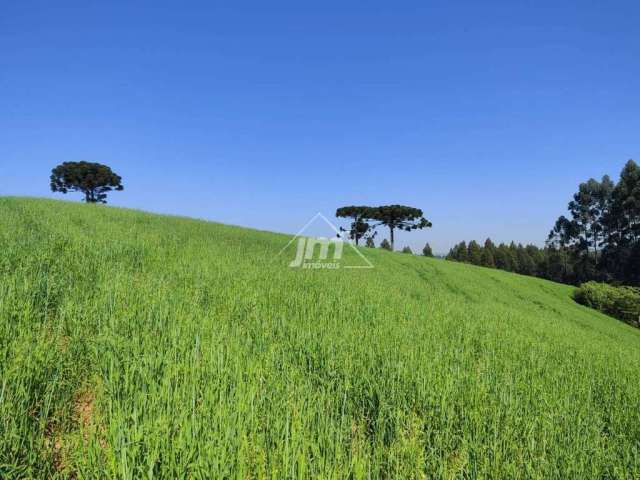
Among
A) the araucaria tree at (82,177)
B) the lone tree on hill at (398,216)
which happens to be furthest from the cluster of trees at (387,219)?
the araucaria tree at (82,177)

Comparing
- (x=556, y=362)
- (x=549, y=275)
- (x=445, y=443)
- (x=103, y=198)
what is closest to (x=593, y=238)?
(x=549, y=275)

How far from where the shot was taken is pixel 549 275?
79312 millimetres

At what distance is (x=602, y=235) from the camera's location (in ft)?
220

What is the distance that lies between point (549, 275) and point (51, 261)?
92.2m

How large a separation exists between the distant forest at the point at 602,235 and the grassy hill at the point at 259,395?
66.4m

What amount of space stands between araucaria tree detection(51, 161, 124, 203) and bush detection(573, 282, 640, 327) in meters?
91.9

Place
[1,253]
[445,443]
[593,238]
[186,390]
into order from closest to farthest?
1. [186,390]
2. [445,443]
3. [1,253]
4. [593,238]

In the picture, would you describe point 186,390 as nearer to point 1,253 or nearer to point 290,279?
point 1,253

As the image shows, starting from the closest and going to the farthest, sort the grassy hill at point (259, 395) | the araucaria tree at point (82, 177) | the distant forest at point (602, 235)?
the grassy hill at point (259, 395), the distant forest at point (602, 235), the araucaria tree at point (82, 177)

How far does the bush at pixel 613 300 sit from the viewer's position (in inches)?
1235

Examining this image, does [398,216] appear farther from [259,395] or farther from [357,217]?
[259,395]

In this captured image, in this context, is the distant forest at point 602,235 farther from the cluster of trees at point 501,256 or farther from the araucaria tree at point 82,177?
the araucaria tree at point 82,177

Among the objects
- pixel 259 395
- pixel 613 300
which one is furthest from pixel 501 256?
pixel 259 395

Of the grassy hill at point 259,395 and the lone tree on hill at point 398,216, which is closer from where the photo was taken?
the grassy hill at point 259,395
